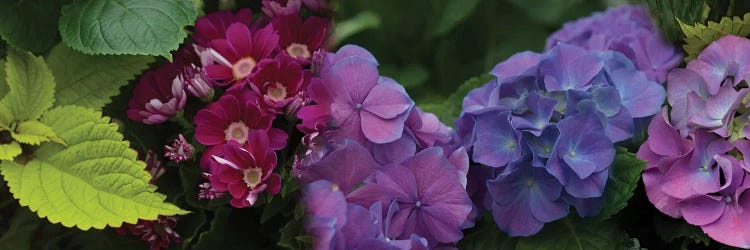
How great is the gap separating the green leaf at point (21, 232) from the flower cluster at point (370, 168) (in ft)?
0.74

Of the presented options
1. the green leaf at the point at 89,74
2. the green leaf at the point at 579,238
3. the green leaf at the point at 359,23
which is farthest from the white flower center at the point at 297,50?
the green leaf at the point at 359,23

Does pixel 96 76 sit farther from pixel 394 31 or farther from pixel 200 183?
pixel 394 31

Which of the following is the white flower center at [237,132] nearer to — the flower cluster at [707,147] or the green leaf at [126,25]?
the green leaf at [126,25]

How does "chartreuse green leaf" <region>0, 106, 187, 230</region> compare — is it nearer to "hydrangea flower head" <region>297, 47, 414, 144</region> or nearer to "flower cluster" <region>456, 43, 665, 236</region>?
"hydrangea flower head" <region>297, 47, 414, 144</region>

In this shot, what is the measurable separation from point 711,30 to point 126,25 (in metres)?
0.40

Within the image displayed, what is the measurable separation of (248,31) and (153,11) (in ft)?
0.22

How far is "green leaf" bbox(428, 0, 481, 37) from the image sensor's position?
3.82 ft

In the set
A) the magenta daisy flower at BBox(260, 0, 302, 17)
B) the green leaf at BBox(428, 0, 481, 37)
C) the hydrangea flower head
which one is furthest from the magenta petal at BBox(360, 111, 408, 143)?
the green leaf at BBox(428, 0, 481, 37)

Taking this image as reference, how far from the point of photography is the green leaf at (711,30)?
588mm

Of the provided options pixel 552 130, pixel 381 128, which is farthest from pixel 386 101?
pixel 552 130

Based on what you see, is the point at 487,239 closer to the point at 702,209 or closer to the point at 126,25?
the point at 702,209

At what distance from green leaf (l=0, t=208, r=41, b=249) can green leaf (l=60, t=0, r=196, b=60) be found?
0.13m

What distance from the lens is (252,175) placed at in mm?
498

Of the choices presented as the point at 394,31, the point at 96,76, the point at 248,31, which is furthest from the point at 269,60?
the point at 394,31
